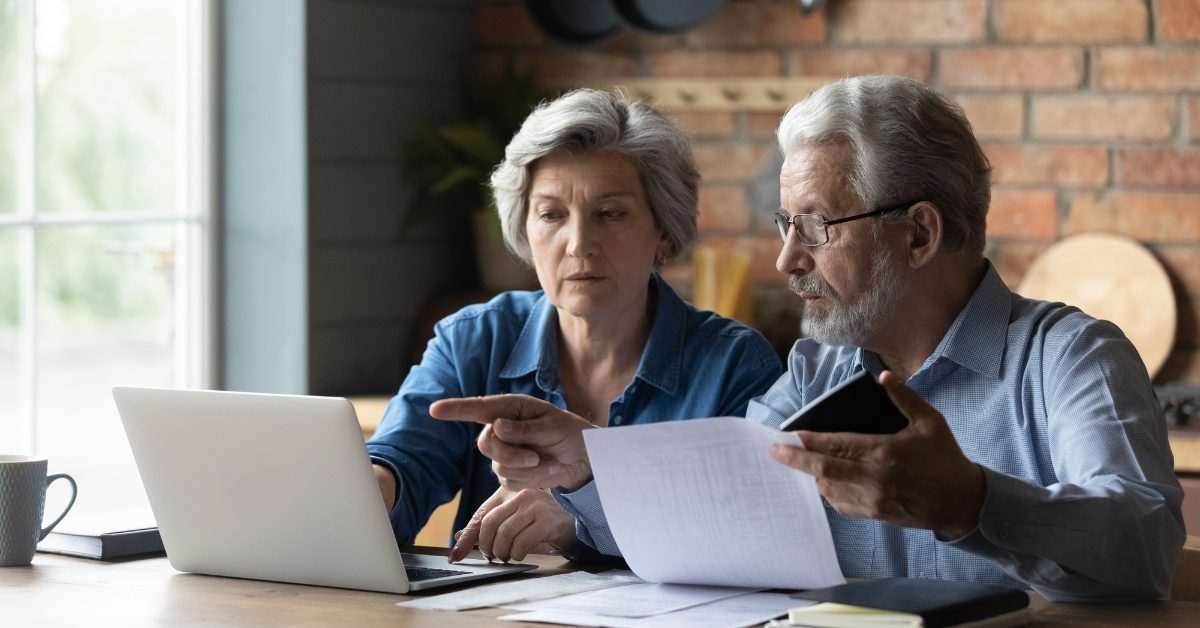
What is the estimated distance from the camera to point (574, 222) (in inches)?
95.1

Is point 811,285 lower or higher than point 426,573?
higher

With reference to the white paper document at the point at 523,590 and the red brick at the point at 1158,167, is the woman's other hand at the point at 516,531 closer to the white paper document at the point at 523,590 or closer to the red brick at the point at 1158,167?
the white paper document at the point at 523,590

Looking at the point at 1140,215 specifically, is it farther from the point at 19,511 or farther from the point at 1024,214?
the point at 19,511

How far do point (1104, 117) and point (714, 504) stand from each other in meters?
2.13

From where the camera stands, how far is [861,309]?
198 centimetres

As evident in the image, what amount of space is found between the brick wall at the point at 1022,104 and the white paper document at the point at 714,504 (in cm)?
196

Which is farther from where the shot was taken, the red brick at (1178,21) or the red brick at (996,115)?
the red brick at (996,115)

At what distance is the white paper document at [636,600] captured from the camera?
5.33 ft

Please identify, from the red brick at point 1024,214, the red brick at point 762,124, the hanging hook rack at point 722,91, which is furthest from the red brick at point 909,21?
the red brick at point 1024,214

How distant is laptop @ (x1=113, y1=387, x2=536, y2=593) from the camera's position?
1724 millimetres

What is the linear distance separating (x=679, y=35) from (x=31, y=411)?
1.68 meters

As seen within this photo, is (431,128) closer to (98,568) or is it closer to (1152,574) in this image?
(98,568)

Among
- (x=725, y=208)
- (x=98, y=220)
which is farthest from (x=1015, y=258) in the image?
(x=98, y=220)

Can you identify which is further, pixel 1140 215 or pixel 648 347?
pixel 1140 215
